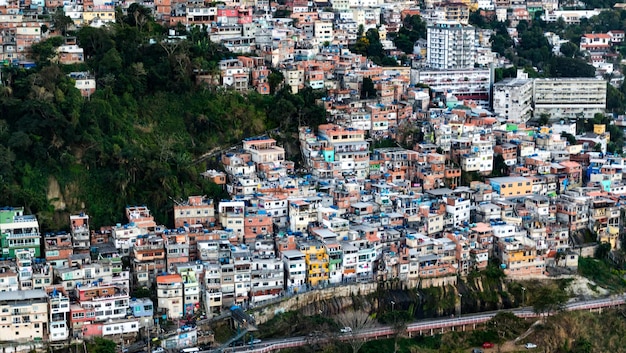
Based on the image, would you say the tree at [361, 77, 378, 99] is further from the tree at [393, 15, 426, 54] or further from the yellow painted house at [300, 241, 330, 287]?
the yellow painted house at [300, 241, 330, 287]

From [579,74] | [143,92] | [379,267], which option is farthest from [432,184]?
[579,74]

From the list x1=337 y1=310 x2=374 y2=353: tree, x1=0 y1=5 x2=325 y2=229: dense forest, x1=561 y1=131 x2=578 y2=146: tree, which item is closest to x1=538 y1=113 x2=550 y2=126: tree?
x1=561 y1=131 x2=578 y2=146: tree

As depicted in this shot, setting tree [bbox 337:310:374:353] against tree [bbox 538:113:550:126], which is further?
tree [bbox 538:113:550:126]

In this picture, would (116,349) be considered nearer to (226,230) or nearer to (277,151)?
(226,230)

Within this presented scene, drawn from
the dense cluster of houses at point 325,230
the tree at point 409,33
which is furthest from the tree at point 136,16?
the tree at point 409,33

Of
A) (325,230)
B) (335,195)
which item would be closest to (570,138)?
(335,195)

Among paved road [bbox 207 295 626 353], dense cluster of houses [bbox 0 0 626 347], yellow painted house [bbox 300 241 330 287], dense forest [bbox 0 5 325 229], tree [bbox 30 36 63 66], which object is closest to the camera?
paved road [bbox 207 295 626 353]
